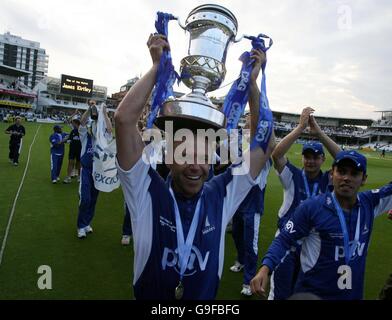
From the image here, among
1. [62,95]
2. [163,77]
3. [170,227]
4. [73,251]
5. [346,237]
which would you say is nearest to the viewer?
[170,227]

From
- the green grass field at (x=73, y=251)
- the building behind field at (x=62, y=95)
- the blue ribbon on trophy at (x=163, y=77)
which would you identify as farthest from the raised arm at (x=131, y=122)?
the building behind field at (x=62, y=95)

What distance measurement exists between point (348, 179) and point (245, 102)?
1.05 meters

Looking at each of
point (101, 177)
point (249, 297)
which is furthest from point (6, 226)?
point (249, 297)

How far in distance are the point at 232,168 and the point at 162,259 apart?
0.67m

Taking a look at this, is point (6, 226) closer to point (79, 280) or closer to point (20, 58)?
point (79, 280)

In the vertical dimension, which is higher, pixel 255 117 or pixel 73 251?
pixel 255 117

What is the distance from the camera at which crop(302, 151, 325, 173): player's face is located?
12.1 feet

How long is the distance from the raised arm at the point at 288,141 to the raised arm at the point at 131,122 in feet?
5.98

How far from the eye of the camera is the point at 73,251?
542 centimetres

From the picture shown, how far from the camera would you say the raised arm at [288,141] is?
3182 mm

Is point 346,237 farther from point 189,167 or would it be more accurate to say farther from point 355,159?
point 189,167

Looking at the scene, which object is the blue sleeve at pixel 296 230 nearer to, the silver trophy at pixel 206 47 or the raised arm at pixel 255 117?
the raised arm at pixel 255 117

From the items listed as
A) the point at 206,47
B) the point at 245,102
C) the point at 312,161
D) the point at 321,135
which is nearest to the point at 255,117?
the point at 245,102

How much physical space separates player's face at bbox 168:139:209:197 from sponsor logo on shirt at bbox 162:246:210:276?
31cm
